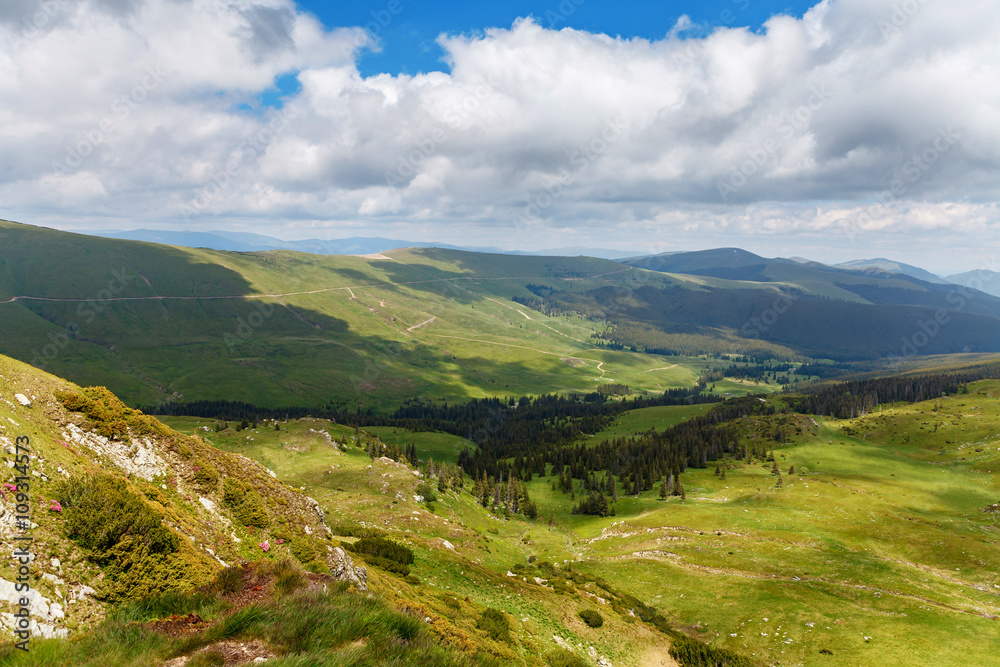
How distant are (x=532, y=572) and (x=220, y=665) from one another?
46.0 m

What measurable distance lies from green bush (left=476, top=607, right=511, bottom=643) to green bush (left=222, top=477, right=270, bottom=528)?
12950mm

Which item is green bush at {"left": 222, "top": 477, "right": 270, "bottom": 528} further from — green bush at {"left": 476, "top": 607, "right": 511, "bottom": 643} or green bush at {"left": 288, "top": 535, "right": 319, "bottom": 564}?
green bush at {"left": 476, "top": 607, "right": 511, "bottom": 643}

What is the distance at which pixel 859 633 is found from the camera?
4169 centimetres

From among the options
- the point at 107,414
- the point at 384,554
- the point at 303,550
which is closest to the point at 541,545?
the point at 384,554

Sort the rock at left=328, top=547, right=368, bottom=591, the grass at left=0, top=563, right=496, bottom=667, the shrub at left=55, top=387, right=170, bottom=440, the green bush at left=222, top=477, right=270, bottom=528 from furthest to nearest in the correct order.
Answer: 1. the green bush at left=222, top=477, right=270, bottom=528
2. the rock at left=328, top=547, right=368, bottom=591
3. the shrub at left=55, top=387, right=170, bottom=440
4. the grass at left=0, top=563, right=496, bottom=667

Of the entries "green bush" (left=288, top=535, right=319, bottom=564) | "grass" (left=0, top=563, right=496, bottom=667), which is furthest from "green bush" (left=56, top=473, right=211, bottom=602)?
"green bush" (left=288, top=535, right=319, bottom=564)

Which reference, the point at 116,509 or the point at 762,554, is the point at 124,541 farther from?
the point at 762,554

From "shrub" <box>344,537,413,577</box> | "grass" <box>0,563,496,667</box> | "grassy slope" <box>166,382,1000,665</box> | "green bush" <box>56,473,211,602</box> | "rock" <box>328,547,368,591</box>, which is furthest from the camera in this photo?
"grassy slope" <box>166,382,1000,665</box>

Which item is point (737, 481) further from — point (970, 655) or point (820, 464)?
point (970, 655)

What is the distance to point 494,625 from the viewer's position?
80.5ft

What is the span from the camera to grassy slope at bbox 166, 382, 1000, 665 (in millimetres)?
38312

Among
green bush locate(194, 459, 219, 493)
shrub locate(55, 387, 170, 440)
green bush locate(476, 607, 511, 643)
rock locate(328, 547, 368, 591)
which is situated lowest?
green bush locate(476, 607, 511, 643)

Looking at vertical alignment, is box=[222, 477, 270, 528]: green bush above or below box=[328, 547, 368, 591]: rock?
above

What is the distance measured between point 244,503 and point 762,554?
248 ft
